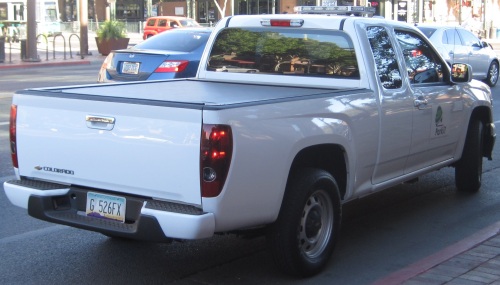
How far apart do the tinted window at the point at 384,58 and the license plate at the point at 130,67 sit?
7.19 m

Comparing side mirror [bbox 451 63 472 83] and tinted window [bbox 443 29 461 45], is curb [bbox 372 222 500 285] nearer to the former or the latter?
side mirror [bbox 451 63 472 83]

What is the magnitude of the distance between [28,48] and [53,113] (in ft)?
81.3

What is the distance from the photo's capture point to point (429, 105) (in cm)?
698

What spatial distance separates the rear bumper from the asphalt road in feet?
1.09

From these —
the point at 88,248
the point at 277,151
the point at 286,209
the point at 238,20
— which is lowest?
the point at 88,248

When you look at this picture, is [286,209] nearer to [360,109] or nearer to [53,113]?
[360,109]

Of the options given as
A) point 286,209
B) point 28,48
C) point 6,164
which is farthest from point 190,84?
point 28,48

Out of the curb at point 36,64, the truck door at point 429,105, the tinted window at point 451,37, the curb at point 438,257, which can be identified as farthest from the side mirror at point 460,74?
the curb at point 36,64

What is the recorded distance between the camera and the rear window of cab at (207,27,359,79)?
6.60 meters

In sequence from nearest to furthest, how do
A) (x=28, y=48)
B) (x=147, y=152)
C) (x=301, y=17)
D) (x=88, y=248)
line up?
(x=147, y=152), (x=88, y=248), (x=301, y=17), (x=28, y=48)

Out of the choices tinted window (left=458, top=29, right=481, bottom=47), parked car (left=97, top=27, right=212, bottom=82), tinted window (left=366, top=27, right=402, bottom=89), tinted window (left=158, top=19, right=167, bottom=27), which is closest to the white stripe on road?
tinted window (left=366, top=27, right=402, bottom=89)

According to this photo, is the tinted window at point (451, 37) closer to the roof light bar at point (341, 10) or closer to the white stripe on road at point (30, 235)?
the roof light bar at point (341, 10)

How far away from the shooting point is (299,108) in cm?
530

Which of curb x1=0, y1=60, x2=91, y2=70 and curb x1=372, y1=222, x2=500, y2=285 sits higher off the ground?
curb x1=0, y1=60, x2=91, y2=70
